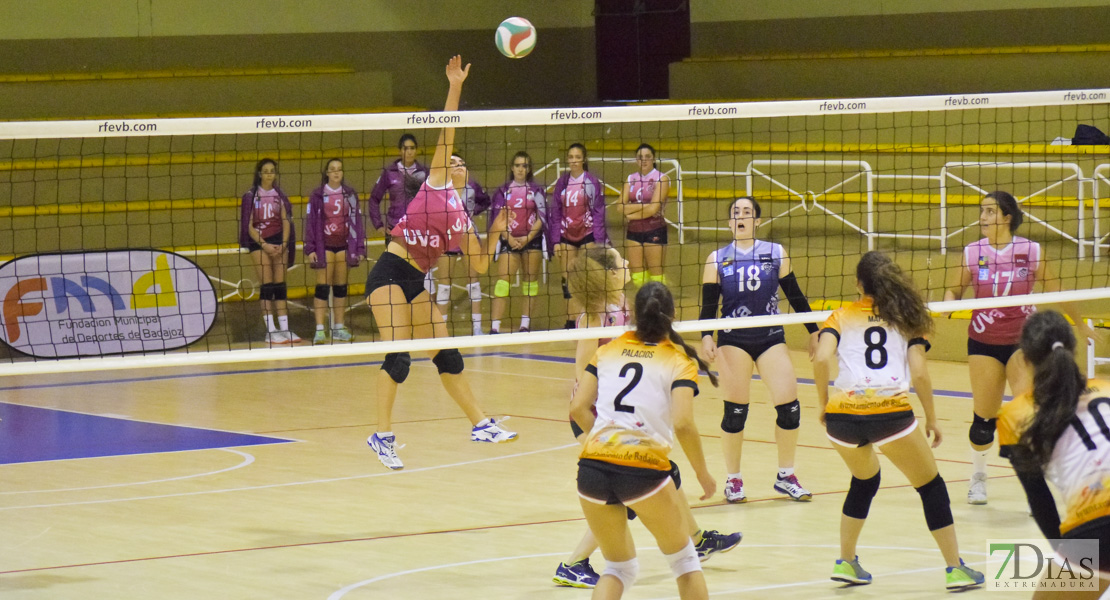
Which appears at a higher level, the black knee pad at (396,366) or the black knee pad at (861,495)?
the black knee pad at (396,366)

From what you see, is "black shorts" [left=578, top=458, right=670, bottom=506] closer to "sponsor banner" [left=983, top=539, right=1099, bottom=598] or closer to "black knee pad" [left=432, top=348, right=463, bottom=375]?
"sponsor banner" [left=983, top=539, right=1099, bottom=598]

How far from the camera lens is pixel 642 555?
650 centimetres

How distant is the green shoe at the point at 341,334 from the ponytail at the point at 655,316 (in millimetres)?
9028

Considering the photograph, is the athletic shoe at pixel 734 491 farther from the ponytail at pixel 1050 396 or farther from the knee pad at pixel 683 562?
A: the ponytail at pixel 1050 396

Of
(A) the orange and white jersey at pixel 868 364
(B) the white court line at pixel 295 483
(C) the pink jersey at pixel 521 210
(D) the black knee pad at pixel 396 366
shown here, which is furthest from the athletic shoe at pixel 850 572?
(C) the pink jersey at pixel 521 210

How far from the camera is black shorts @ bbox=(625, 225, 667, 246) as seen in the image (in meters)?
13.0

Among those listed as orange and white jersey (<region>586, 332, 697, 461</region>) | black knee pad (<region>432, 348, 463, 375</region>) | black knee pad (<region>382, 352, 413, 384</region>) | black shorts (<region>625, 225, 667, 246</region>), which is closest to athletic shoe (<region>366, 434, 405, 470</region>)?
black knee pad (<region>382, 352, 413, 384</region>)

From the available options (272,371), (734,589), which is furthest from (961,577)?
(272,371)

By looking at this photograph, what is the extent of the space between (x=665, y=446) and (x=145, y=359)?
285 centimetres

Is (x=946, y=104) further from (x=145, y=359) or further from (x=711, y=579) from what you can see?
(x=145, y=359)

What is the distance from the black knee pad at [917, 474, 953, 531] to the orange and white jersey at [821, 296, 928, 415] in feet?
1.11

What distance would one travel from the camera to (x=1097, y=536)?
13.1 ft

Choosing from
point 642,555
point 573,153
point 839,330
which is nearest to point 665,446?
point 839,330

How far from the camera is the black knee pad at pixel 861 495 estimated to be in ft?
18.7
